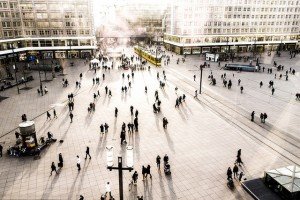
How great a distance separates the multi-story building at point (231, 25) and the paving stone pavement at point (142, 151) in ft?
158

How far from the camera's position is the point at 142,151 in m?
20.0

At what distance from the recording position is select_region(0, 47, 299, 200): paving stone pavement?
613 inches

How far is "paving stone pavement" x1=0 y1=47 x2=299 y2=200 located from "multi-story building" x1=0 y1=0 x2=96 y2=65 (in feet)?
120

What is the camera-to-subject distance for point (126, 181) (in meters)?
16.4

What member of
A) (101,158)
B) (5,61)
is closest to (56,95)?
(101,158)

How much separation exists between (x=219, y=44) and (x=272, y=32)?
20698 millimetres

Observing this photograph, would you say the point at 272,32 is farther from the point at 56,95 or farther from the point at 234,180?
the point at 234,180

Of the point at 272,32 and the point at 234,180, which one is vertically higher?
the point at 272,32

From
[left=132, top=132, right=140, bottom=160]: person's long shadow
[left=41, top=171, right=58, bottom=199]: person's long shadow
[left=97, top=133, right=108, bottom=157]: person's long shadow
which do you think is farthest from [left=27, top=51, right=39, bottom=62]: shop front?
[left=41, top=171, right=58, bottom=199]: person's long shadow

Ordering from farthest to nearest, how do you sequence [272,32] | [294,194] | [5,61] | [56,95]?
1. [272,32]
2. [5,61]
3. [56,95]
4. [294,194]

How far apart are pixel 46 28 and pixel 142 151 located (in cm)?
5786

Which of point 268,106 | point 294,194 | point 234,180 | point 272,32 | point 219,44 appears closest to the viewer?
point 294,194

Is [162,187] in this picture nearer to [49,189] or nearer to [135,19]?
[49,189]

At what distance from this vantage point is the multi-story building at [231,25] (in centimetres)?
7519
